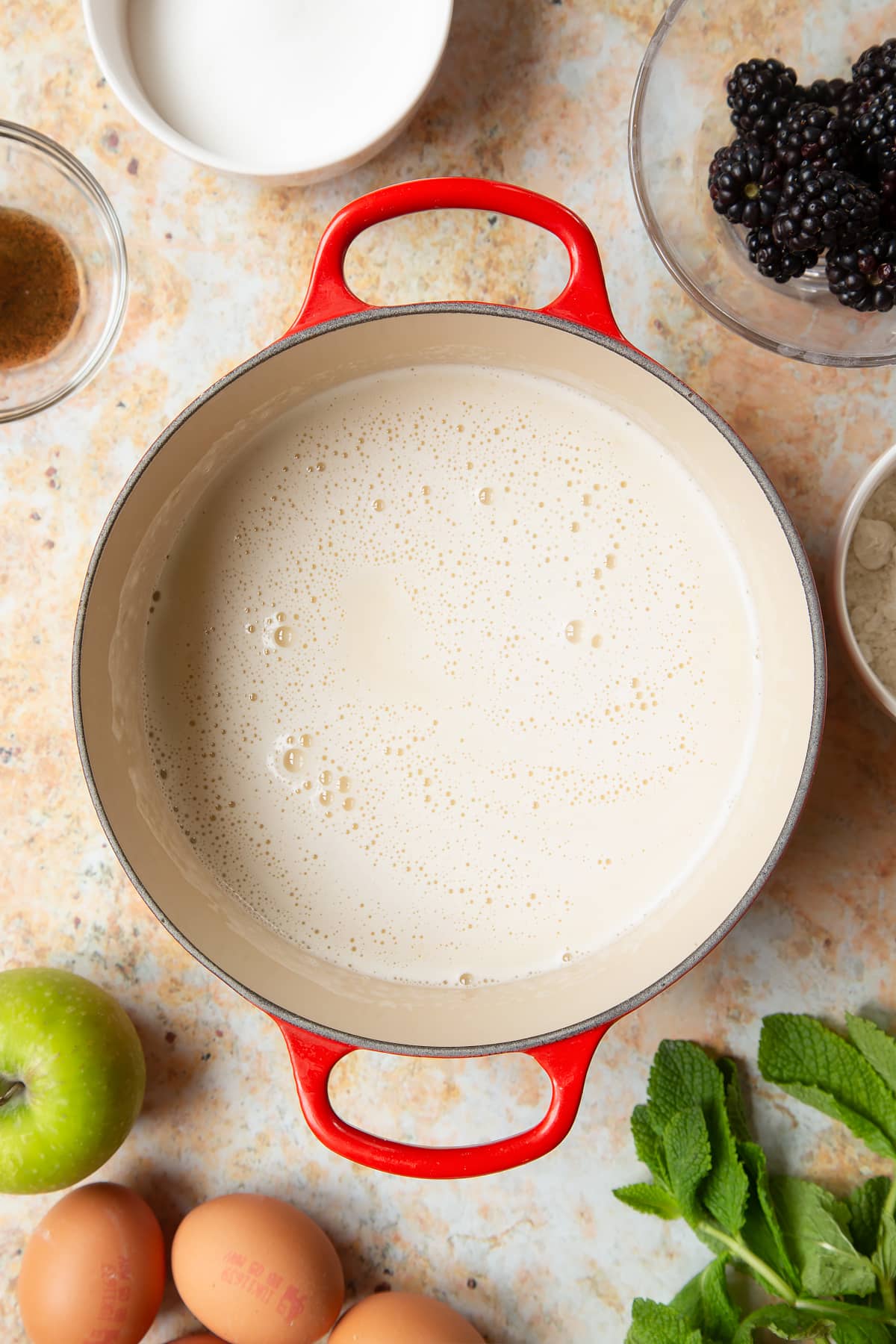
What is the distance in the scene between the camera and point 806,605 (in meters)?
0.72

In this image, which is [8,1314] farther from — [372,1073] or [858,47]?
[858,47]

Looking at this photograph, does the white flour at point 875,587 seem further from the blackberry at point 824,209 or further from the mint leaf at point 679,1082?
the mint leaf at point 679,1082

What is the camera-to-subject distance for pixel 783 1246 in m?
0.82

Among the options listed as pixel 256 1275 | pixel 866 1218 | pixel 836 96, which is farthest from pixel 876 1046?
pixel 836 96

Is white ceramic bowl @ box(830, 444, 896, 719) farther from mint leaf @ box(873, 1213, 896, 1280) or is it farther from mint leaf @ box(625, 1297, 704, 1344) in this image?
mint leaf @ box(625, 1297, 704, 1344)

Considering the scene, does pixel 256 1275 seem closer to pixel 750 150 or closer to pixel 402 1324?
pixel 402 1324

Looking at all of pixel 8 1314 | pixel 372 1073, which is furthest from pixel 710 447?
pixel 8 1314

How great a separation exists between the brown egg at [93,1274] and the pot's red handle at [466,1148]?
24cm

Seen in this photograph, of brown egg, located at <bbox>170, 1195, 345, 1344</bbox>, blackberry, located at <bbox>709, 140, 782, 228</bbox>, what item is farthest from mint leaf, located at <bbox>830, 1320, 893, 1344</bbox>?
blackberry, located at <bbox>709, 140, 782, 228</bbox>

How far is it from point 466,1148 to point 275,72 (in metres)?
0.88

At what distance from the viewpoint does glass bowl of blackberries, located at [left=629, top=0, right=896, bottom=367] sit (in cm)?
74

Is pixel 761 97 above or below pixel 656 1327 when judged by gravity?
above

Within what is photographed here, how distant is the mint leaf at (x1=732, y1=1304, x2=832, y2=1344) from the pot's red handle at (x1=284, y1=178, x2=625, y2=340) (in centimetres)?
77

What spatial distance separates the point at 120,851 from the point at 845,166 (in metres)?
0.72
